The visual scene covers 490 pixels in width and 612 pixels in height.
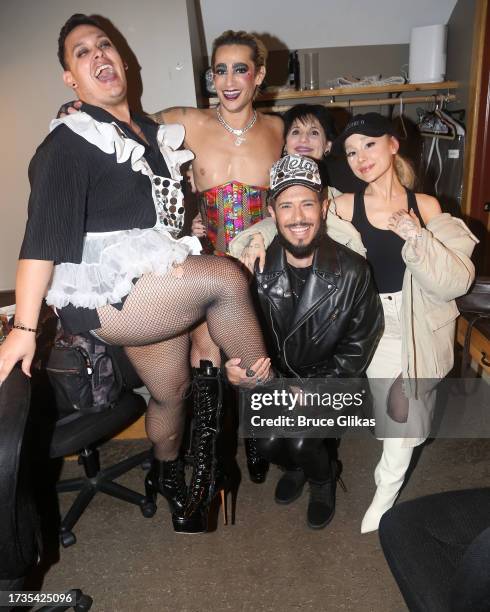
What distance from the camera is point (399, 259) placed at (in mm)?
1978

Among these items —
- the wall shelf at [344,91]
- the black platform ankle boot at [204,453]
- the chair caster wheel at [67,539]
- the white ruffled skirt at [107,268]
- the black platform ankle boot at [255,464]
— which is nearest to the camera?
the white ruffled skirt at [107,268]

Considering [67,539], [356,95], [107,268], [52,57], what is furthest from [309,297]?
[356,95]

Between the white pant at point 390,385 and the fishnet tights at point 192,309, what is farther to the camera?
the white pant at point 390,385

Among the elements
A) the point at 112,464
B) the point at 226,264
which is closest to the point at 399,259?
the point at 226,264

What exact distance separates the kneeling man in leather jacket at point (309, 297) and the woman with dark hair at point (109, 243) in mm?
432

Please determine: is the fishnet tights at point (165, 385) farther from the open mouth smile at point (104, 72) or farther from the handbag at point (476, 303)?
the handbag at point (476, 303)

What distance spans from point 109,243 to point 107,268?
0.24 ft

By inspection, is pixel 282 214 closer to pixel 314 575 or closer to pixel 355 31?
pixel 314 575

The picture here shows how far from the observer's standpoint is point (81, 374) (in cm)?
197

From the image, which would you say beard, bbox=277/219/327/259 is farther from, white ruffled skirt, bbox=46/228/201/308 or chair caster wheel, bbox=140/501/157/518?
chair caster wheel, bbox=140/501/157/518

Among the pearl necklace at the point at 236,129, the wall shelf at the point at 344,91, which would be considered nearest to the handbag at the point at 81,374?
the pearl necklace at the point at 236,129

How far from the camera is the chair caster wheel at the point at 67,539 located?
2.07m

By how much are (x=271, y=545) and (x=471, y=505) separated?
940 mm

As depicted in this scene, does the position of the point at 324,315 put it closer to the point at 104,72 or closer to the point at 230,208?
the point at 230,208
